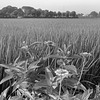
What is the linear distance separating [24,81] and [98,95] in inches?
13.1

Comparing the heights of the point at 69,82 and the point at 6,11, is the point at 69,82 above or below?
below

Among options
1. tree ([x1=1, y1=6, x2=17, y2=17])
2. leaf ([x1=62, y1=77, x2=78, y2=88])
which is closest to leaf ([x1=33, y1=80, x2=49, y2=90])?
leaf ([x1=62, y1=77, x2=78, y2=88])

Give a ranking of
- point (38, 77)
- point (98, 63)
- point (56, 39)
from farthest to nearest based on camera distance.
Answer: point (56, 39)
point (98, 63)
point (38, 77)

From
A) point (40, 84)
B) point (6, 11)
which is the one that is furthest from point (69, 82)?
point (6, 11)

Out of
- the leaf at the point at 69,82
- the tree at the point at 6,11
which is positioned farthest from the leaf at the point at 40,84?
the tree at the point at 6,11

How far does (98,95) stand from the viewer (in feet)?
2.53

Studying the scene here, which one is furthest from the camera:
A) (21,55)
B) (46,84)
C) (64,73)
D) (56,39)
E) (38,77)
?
(56,39)

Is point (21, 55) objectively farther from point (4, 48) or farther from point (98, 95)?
point (98, 95)

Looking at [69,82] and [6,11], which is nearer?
[69,82]

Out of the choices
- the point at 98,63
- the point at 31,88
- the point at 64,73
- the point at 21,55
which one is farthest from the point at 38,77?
the point at 98,63

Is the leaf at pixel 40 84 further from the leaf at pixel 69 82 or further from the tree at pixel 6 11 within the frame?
the tree at pixel 6 11

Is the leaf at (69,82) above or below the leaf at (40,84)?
below

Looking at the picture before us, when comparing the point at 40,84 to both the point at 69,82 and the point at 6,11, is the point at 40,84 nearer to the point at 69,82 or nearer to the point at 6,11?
the point at 69,82

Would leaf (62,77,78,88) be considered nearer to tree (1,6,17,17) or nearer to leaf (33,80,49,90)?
leaf (33,80,49,90)
